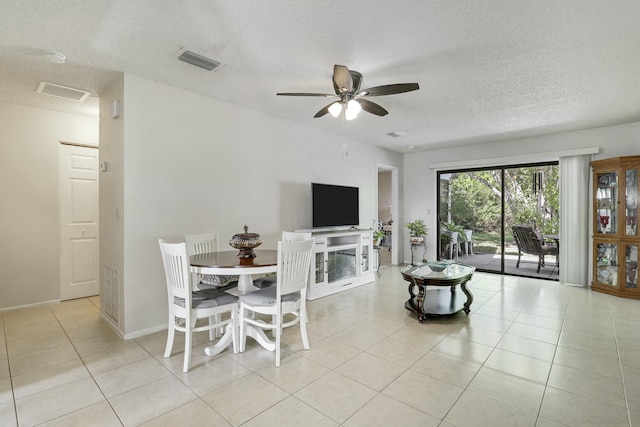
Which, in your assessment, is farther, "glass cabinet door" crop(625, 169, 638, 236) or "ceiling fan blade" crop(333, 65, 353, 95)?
"glass cabinet door" crop(625, 169, 638, 236)

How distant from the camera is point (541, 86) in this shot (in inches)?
128

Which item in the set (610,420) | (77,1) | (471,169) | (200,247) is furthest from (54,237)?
(471,169)

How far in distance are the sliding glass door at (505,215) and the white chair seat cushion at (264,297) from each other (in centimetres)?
488

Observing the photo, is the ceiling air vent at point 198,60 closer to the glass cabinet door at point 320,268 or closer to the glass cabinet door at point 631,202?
the glass cabinet door at point 320,268

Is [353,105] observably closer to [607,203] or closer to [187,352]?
[187,352]

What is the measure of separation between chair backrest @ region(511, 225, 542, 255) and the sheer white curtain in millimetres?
574

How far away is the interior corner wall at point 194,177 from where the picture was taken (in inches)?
120

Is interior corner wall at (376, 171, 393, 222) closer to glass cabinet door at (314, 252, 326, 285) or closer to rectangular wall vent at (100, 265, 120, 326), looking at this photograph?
glass cabinet door at (314, 252, 326, 285)

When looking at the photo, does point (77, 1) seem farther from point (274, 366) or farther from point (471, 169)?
point (471, 169)

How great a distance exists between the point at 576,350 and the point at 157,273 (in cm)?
398

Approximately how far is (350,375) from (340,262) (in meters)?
2.53

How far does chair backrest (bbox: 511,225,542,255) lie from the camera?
18.7 feet

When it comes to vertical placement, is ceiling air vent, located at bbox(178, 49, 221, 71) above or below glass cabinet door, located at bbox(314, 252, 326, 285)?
above

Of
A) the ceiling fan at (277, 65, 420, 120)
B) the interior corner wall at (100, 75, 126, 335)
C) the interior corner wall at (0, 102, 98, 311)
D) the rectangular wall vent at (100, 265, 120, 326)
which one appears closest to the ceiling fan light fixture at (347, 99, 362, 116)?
the ceiling fan at (277, 65, 420, 120)
